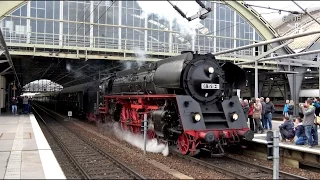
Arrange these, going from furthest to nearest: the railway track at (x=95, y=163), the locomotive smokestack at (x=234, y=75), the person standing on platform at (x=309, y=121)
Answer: the locomotive smokestack at (x=234, y=75) < the person standing on platform at (x=309, y=121) < the railway track at (x=95, y=163)

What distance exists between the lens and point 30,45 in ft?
75.3

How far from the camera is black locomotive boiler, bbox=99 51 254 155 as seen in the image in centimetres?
851

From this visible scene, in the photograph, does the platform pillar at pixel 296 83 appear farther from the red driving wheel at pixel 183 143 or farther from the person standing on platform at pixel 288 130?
the red driving wheel at pixel 183 143

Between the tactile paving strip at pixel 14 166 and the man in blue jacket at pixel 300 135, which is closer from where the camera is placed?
the tactile paving strip at pixel 14 166

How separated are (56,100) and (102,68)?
9.20 metres

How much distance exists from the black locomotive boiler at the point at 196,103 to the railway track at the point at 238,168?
315mm

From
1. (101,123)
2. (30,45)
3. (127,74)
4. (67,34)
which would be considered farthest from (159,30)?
(127,74)

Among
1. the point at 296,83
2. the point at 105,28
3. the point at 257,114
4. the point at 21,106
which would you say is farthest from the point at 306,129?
the point at 21,106

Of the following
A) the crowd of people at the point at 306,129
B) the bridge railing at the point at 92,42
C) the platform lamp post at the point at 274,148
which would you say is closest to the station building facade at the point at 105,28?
the bridge railing at the point at 92,42

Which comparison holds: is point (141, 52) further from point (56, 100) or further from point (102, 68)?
point (56, 100)

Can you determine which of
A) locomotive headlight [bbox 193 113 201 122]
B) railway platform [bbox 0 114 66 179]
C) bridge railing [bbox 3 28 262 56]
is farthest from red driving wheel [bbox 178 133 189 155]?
bridge railing [bbox 3 28 262 56]

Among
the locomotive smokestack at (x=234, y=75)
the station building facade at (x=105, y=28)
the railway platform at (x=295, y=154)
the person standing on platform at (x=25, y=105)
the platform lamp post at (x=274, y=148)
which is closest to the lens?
the platform lamp post at (x=274, y=148)

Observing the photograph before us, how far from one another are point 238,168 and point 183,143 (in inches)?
62.8

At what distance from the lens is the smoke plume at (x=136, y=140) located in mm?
10126
